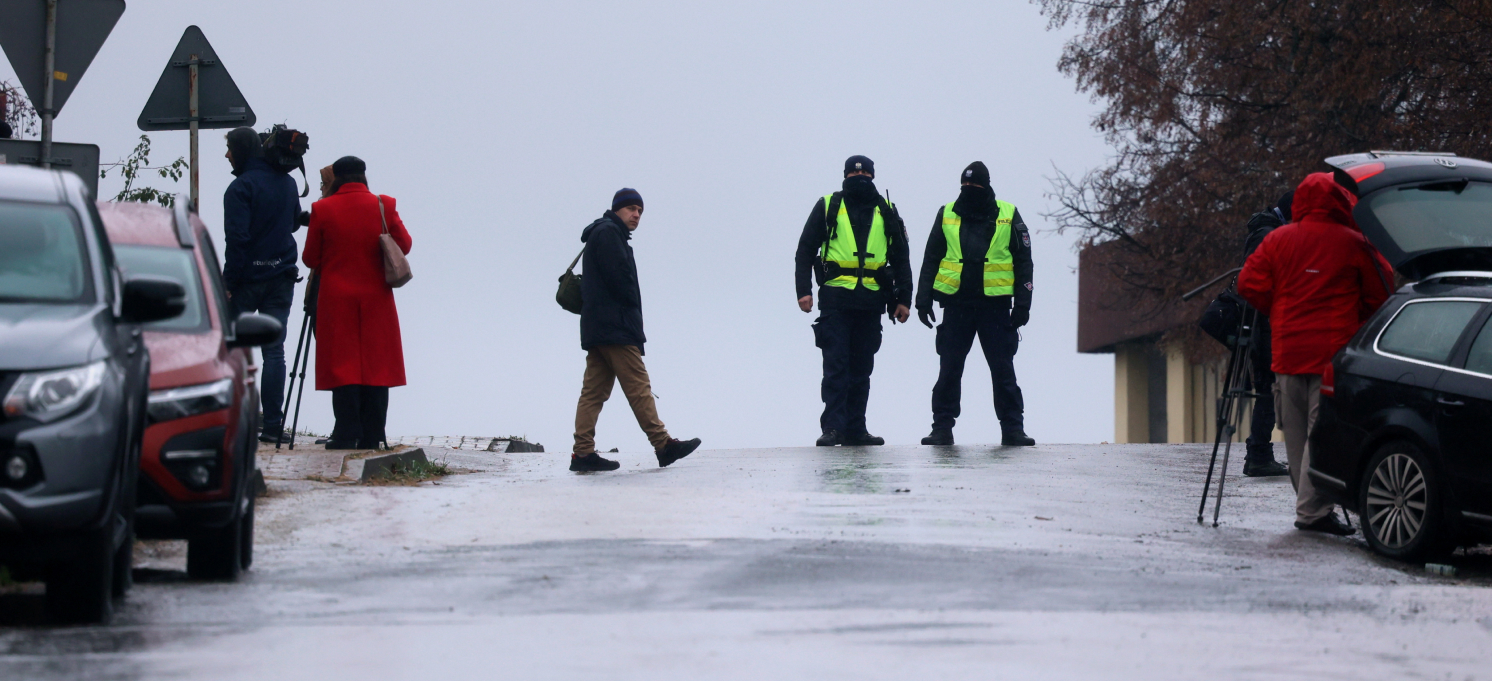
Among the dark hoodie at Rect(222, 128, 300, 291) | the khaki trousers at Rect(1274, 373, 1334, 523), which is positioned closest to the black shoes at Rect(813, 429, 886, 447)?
the dark hoodie at Rect(222, 128, 300, 291)

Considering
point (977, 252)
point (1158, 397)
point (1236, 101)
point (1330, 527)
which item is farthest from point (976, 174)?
point (1158, 397)

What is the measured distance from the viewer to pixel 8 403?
6.17m

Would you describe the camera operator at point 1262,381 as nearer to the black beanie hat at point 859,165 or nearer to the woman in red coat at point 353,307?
the black beanie hat at point 859,165

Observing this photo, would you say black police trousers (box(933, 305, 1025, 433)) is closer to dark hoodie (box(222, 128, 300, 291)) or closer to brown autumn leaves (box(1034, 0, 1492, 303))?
dark hoodie (box(222, 128, 300, 291))

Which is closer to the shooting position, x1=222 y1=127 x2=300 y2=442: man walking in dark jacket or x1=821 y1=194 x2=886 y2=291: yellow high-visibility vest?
x1=222 y1=127 x2=300 y2=442: man walking in dark jacket

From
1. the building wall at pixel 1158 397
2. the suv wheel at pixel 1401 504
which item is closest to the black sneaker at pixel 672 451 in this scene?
the suv wheel at pixel 1401 504

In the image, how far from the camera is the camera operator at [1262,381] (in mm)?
A: 12555

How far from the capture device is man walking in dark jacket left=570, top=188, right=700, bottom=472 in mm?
13281

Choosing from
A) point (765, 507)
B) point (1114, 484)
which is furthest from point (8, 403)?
point (1114, 484)

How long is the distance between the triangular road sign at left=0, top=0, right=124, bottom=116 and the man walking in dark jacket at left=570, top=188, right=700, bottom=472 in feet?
12.5

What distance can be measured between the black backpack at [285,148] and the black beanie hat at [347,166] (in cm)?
45

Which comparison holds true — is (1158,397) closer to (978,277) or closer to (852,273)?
(978,277)

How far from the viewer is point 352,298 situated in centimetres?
1299

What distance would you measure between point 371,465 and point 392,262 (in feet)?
5.14
